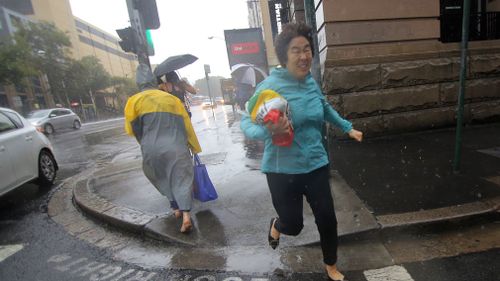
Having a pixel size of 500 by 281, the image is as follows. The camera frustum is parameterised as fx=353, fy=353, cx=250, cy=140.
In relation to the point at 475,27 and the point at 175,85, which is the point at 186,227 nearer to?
the point at 175,85

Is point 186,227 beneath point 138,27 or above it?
beneath

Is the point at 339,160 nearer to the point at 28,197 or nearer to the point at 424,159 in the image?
the point at 424,159

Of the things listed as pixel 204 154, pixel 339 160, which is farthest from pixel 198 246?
pixel 204 154

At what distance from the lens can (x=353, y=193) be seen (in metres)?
3.93

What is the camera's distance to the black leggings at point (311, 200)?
2.40 meters

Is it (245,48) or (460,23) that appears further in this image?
(245,48)

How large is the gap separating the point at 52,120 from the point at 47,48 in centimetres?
2338

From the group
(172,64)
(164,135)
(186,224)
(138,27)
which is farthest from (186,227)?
(138,27)

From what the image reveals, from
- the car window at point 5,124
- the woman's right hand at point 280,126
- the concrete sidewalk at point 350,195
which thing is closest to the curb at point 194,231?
the concrete sidewalk at point 350,195

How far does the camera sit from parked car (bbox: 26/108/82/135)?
61.3 feet

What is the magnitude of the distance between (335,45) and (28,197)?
18.8 ft

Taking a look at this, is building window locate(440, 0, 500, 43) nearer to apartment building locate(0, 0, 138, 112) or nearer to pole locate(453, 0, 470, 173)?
pole locate(453, 0, 470, 173)

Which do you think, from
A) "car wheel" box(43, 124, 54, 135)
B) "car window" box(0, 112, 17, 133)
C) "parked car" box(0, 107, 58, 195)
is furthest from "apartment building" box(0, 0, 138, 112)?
"car window" box(0, 112, 17, 133)

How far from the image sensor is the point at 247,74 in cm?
1095
